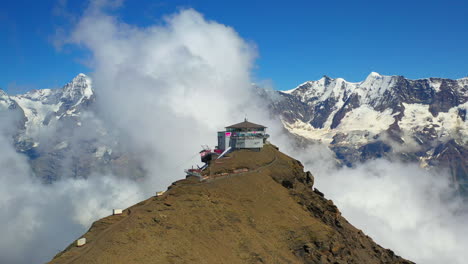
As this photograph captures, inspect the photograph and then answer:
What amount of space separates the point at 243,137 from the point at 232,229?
66.4 meters

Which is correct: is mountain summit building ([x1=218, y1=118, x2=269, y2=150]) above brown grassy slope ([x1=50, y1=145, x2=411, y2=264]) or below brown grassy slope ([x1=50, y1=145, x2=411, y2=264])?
above

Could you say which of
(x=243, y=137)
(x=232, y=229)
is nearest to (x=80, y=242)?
(x=232, y=229)

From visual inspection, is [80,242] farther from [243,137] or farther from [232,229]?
[243,137]

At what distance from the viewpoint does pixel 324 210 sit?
102688 mm

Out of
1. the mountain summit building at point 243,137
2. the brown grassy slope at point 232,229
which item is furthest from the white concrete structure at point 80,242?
the mountain summit building at point 243,137

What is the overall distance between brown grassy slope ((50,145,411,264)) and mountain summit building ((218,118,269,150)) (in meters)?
23.5

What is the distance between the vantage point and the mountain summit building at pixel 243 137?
138 metres

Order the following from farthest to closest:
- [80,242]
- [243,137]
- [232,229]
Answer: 1. [243,137]
2. [232,229]
3. [80,242]

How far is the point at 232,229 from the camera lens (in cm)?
7412

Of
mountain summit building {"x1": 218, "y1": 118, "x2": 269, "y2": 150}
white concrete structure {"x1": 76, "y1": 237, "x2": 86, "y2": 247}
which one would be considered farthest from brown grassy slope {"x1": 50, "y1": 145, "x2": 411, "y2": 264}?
mountain summit building {"x1": 218, "y1": 118, "x2": 269, "y2": 150}

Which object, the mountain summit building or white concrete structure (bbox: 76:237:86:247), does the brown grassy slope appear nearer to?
white concrete structure (bbox: 76:237:86:247)

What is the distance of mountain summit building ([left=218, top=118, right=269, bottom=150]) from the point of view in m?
138

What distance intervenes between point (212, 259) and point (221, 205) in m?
20.4

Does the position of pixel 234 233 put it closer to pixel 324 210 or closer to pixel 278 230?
pixel 278 230
